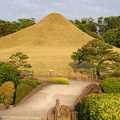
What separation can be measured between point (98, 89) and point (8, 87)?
384 inches

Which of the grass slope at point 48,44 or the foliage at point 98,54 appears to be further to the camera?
the grass slope at point 48,44

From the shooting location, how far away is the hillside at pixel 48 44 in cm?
4781

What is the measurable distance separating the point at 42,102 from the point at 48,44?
5559 centimetres

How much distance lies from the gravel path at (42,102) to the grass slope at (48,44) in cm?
2432

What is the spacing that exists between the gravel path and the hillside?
79.8 feet

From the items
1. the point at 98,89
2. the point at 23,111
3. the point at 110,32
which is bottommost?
the point at 23,111

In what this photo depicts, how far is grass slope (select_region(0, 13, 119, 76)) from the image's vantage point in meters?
47.8

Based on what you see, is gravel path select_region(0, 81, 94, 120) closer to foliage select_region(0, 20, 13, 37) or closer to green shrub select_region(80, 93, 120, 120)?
green shrub select_region(80, 93, 120, 120)

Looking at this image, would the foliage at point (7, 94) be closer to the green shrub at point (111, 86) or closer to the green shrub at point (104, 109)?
the green shrub at point (111, 86)

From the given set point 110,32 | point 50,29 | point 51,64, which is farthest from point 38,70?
point 110,32

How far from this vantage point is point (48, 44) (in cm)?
6900

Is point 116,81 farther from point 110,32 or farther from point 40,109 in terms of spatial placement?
point 110,32

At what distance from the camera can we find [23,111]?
12.6 meters

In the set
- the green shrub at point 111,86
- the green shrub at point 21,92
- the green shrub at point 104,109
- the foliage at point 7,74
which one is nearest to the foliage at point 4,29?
the foliage at point 7,74
